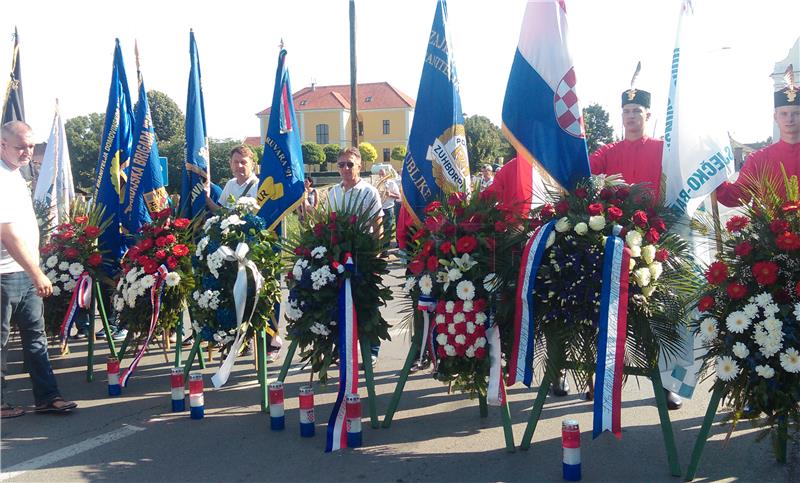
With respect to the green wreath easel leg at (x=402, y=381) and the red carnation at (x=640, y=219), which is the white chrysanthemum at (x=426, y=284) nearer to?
the green wreath easel leg at (x=402, y=381)

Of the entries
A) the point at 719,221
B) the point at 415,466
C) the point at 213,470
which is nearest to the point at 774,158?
the point at 719,221

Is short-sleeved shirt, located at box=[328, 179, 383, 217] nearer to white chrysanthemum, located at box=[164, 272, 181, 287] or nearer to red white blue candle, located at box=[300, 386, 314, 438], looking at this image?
red white blue candle, located at box=[300, 386, 314, 438]

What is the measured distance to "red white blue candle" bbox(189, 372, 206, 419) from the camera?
5070 millimetres

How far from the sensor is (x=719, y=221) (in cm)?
393

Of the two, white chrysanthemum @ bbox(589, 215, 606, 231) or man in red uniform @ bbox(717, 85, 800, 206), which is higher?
man in red uniform @ bbox(717, 85, 800, 206)

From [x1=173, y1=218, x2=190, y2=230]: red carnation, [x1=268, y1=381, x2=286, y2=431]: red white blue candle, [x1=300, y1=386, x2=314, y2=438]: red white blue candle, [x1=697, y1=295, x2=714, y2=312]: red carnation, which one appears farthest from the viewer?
[x1=173, y1=218, x2=190, y2=230]: red carnation

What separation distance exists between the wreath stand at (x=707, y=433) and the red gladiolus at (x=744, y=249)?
76cm

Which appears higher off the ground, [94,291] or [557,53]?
[557,53]

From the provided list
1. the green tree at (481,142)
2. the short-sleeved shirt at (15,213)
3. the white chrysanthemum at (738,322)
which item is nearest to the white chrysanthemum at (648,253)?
the white chrysanthemum at (738,322)

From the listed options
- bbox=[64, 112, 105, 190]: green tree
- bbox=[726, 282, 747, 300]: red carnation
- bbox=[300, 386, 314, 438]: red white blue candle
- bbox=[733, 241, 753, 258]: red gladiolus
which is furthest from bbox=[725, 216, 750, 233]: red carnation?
bbox=[64, 112, 105, 190]: green tree

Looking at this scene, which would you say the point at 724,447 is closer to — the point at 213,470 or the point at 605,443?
the point at 605,443

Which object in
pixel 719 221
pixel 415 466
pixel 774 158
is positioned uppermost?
pixel 774 158

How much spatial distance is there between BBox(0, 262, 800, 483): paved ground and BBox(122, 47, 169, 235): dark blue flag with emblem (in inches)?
76.2

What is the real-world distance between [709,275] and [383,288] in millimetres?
2310
